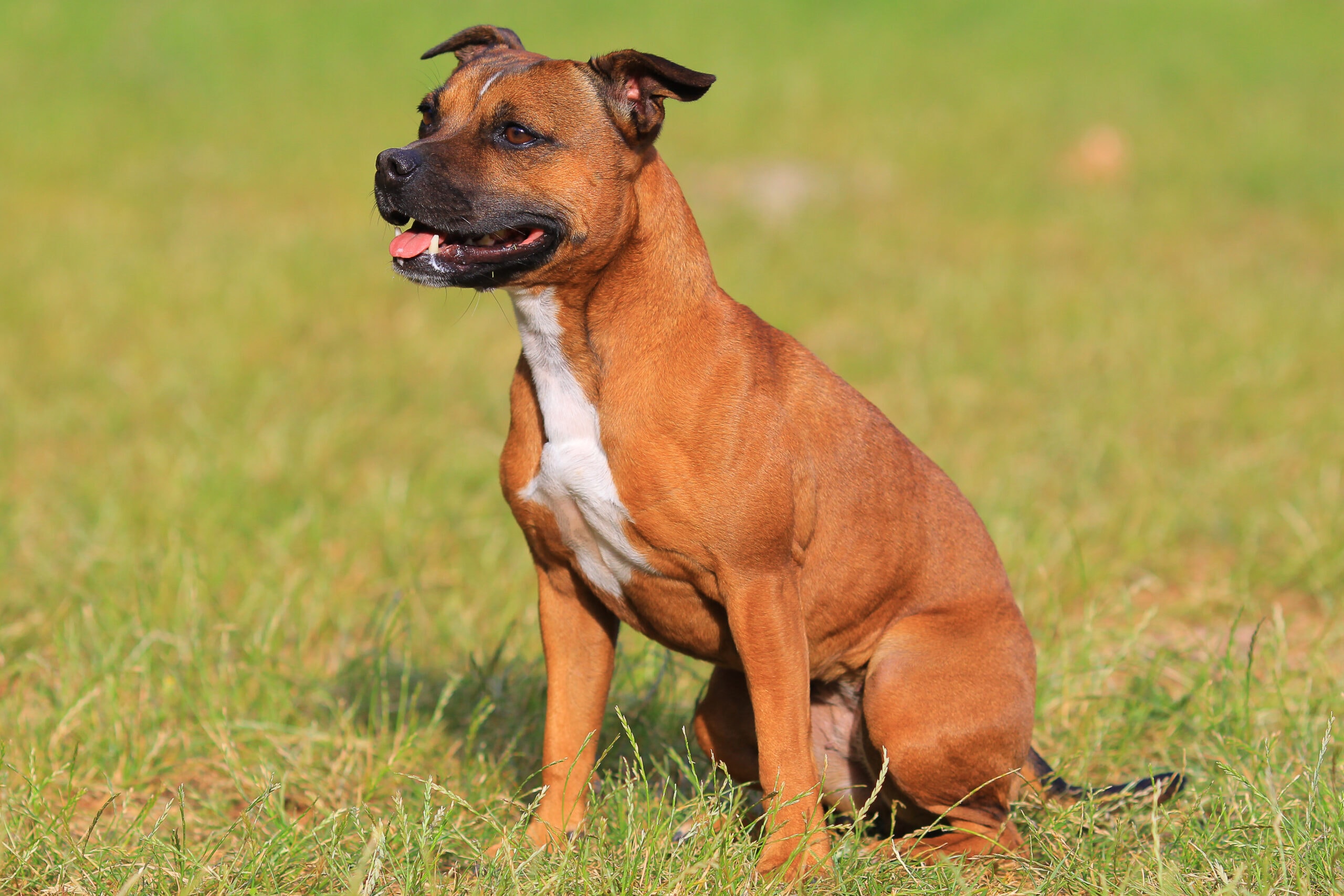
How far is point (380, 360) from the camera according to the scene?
9062mm

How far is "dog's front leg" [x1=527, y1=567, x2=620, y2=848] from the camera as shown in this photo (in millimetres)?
3896

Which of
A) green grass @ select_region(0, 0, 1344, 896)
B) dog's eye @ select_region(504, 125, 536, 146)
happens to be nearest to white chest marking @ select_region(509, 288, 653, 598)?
dog's eye @ select_region(504, 125, 536, 146)

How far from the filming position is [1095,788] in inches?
157

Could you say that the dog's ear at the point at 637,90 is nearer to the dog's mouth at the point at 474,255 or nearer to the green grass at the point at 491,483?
the dog's mouth at the point at 474,255

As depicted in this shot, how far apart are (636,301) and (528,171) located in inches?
18.8

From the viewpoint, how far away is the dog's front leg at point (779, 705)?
346 centimetres

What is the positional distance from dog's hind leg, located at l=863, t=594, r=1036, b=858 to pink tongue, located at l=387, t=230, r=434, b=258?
1.86 meters

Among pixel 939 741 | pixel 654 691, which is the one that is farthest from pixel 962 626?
pixel 654 691

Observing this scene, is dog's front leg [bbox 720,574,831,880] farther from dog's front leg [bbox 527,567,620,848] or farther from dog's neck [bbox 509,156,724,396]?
dog's neck [bbox 509,156,724,396]

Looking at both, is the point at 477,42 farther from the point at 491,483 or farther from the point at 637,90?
the point at 491,483

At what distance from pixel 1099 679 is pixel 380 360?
5865 millimetres

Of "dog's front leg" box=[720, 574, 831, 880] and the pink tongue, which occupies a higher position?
the pink tongue

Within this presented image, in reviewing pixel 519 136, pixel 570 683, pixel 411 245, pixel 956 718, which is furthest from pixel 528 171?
pixel 956 718

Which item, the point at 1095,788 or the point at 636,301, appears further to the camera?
the point at 1095,788
